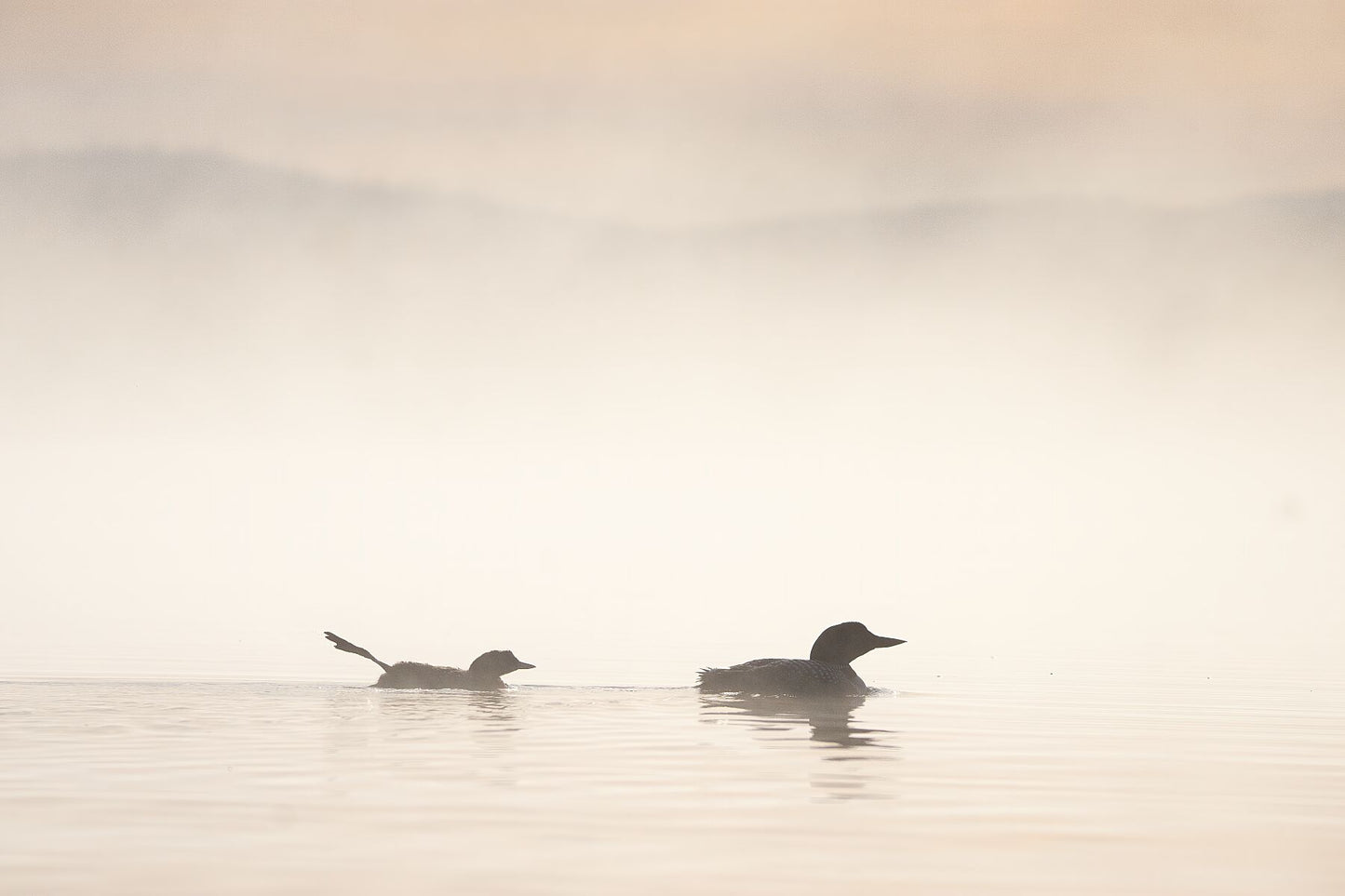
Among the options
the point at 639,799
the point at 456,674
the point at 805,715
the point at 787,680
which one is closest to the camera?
the point at 639,799

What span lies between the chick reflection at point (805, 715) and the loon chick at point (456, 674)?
2.58m

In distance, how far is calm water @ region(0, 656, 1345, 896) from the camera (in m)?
6.72

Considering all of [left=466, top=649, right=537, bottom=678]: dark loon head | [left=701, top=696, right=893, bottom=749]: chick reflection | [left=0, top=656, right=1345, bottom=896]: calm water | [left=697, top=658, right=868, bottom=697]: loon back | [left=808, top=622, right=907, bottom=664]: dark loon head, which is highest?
[left=808, top=622, right=907, bottom=664]: dark loon head

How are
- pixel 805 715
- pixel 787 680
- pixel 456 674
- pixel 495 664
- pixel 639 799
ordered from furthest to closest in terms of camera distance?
pixel 787 680
pixel 456 674
pixel 495 664
pixel 805 715
pixel 639 799

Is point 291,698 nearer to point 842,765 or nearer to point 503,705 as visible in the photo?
point 503,705

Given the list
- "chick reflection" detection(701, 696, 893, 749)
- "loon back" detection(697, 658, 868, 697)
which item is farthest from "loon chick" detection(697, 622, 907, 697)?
"chick reflection" detection(701, 696, 893, 749)

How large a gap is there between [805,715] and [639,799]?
726cm

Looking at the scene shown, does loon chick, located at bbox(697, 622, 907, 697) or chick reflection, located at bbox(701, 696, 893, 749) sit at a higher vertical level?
loon chick, located at bbox(697, 622, 907, 697)

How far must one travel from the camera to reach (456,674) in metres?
18.5

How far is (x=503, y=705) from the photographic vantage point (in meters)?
15.9

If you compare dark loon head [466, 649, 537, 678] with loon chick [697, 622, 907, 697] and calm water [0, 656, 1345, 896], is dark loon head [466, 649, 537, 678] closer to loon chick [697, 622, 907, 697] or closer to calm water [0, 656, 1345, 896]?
calm water [0, 656, 1345, 896]

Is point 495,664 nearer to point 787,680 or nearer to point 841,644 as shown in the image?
point 787,680

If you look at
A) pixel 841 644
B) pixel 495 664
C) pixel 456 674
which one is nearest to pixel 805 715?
pixel 841 644

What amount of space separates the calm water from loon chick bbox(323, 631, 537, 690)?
6.35 ft
